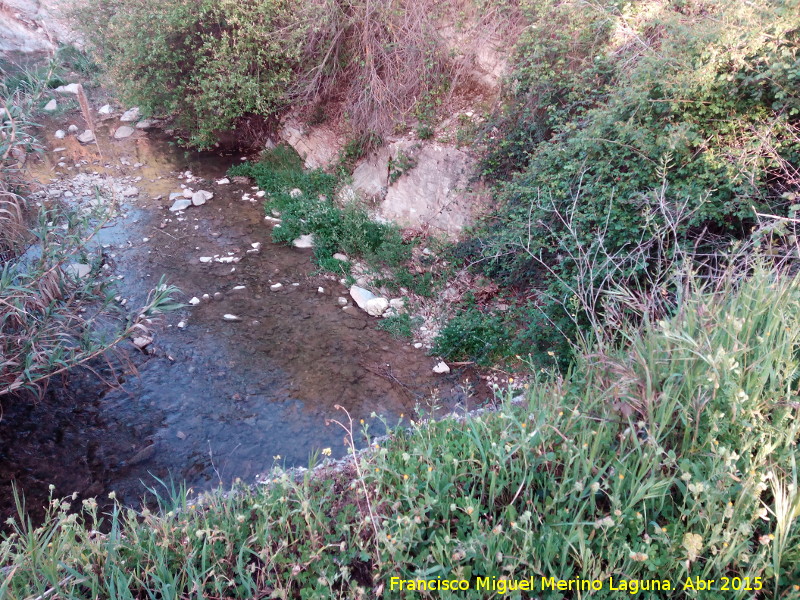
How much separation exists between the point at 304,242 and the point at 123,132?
18.8 feet

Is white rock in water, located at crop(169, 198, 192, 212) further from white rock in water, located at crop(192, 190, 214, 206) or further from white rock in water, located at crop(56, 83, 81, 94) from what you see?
white rock in water, located at crop(56, 83, 81, 94)

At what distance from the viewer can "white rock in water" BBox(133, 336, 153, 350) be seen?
5047 mm

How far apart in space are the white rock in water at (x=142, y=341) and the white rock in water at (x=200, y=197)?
3.47 m

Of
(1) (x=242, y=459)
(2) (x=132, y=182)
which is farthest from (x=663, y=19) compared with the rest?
(2) (x=132, y=182)

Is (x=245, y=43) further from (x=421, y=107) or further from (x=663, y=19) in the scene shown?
(x=663, y=19)

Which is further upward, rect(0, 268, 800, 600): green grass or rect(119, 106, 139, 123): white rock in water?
rect(0, 268, 800, 600): green grass

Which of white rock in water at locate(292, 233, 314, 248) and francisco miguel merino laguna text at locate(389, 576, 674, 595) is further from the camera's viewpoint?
white rock in water at locate(292, 233, 314, 248)

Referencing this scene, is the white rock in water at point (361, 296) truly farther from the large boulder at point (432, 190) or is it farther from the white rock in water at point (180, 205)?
the white rock in water at point (180, 205)

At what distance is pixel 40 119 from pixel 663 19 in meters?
10.9

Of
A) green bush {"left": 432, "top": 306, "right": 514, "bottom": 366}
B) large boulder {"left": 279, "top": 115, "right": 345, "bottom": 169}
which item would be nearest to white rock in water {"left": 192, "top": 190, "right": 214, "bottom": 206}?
large boulder {"left": 279, "top": 115, "right": 345, "bottom": 169}

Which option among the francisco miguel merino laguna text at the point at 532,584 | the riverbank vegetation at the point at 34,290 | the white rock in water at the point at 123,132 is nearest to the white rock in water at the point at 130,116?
the white rock in water at the point at 123,132

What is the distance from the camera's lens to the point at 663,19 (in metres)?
4.72

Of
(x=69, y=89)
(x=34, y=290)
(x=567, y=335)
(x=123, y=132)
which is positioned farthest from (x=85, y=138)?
(x=567, y=335)

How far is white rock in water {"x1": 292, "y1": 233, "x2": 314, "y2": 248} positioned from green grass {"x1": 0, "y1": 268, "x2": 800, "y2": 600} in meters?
4.83
